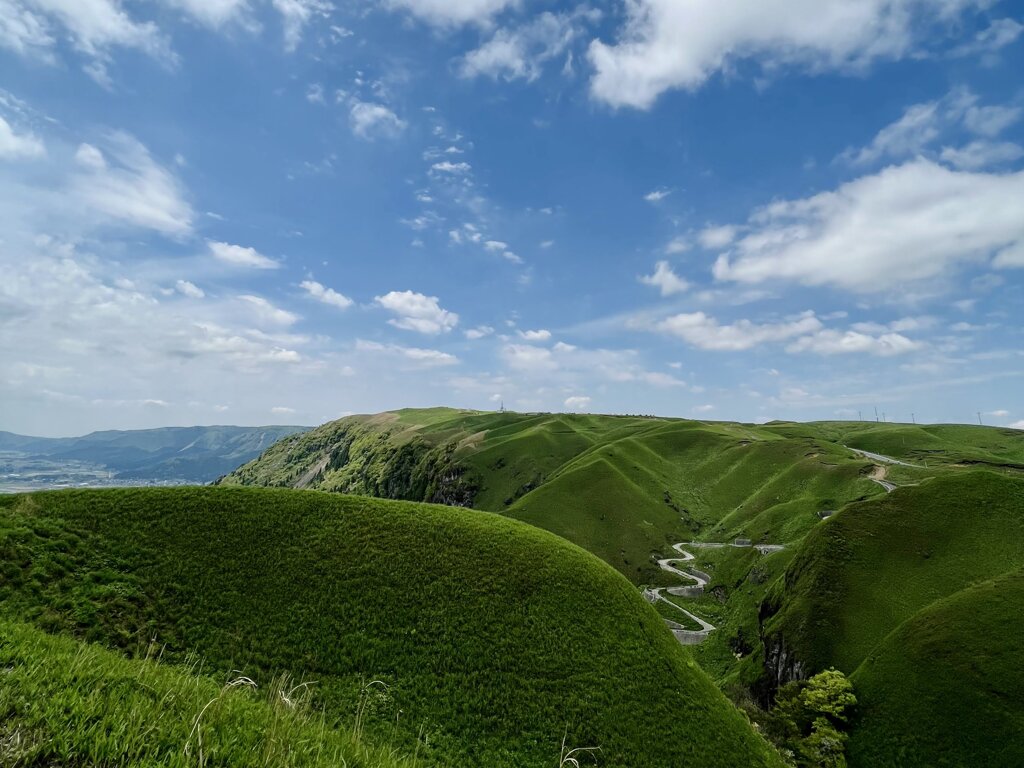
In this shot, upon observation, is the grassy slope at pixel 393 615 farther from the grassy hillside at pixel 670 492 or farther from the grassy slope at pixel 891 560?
the grassy hillside at pixel 670 492

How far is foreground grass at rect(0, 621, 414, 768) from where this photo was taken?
8.12 m

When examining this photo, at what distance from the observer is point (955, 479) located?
6869cm

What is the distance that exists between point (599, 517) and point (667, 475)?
47.9 metres

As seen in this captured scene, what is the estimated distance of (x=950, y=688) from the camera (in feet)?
126

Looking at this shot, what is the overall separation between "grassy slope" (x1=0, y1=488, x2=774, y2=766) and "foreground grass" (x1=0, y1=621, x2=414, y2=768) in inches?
626

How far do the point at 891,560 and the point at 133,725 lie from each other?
7574 centimetres

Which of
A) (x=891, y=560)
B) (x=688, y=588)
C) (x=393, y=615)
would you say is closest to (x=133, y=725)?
(x=393, y=615)

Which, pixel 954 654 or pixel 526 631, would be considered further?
pixel 954 654

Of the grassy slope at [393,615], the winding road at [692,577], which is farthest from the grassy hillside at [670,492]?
the grassy slope at [393,615]

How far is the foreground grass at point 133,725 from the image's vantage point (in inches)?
320

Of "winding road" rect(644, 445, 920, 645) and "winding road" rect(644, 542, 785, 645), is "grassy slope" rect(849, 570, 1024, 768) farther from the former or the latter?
"winding road" rect(644, 445, 920, 645)

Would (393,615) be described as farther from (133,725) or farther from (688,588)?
(688,588)

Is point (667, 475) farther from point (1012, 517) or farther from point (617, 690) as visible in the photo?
point (617, 690)

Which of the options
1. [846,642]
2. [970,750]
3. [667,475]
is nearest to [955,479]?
[846,642]
